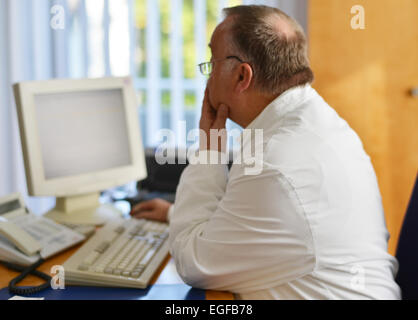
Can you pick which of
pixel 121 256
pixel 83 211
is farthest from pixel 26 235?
pixel 83 211

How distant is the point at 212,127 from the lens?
3.49 ft

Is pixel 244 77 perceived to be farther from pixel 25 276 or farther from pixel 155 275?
pixel 25 276

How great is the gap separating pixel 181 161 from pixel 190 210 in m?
0.72

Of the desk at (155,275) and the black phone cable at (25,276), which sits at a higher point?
the black phone cable at (25,276)

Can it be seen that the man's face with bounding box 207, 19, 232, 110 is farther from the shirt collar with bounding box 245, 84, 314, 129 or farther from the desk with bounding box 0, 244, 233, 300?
the desk with bounding box 0, 244, 233, 300

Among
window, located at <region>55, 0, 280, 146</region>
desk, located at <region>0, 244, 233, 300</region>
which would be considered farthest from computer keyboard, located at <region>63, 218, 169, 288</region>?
window, located at <region>55, 0, 280, 146</region>

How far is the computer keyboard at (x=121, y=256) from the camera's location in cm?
92

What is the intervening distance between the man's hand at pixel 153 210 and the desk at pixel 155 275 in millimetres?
252

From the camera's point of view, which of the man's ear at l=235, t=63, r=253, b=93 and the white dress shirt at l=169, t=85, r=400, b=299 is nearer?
the white dress shirt at l=169, t=85, r=400, b=299

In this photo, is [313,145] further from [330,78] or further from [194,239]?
[330,78]

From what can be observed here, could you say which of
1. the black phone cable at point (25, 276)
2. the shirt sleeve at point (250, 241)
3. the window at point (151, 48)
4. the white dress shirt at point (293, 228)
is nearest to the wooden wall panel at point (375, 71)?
the window at point (151, 48)

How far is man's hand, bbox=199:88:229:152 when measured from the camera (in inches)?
40.9

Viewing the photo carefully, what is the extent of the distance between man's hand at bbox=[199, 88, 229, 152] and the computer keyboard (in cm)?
31

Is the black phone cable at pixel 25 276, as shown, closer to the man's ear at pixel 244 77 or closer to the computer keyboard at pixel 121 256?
the computer keyboard at pixel 121 256
